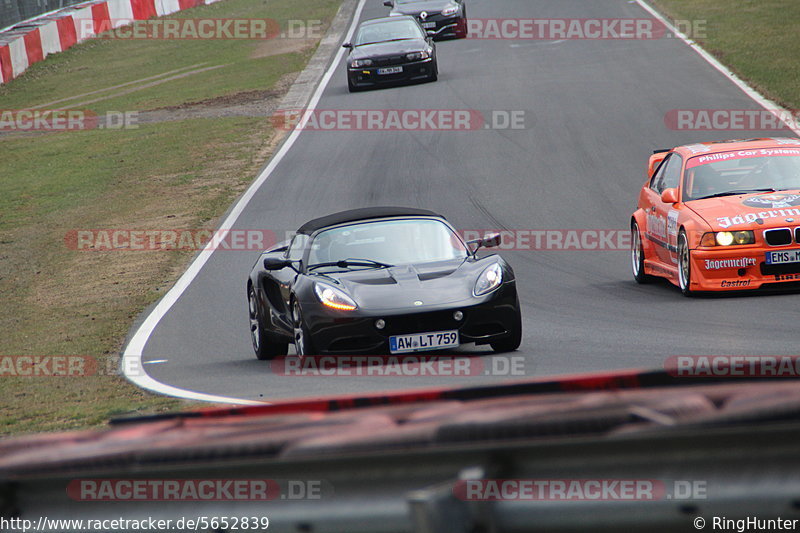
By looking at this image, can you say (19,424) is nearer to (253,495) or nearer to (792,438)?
(253,495)

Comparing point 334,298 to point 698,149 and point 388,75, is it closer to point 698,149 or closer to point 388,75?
point 698,149

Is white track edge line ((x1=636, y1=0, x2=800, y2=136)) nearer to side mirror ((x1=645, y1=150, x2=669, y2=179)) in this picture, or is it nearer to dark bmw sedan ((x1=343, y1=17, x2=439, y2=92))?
dark bmw sedan ((x1=343, y1=17, x2=439, y2=92))

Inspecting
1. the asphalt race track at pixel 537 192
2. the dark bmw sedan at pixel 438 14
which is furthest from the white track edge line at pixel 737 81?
the dark bmw sedan at pixel 438 14

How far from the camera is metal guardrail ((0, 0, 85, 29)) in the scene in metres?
38.4

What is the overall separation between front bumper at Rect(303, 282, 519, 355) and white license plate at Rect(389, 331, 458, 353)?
0.04 metres

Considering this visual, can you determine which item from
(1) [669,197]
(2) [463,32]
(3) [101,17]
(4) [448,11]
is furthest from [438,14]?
(1) [669,197]

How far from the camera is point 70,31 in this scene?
4191cm

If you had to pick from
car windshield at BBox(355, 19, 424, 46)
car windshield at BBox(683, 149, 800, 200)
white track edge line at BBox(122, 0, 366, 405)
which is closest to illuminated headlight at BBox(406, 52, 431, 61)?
car windshield at BBox(355, 19, 424, 46)

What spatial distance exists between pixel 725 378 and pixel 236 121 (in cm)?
2625

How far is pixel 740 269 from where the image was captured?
1152 cm

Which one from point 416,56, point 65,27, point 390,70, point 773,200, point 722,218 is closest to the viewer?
point 722,218

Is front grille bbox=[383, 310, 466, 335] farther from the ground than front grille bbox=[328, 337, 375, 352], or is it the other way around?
front grille bbox=[383, 310, 466, 335]

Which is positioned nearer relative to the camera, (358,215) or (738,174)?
(358,215)

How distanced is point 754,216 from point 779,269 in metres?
0.61
